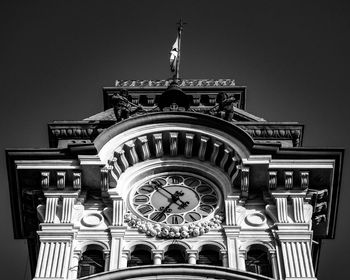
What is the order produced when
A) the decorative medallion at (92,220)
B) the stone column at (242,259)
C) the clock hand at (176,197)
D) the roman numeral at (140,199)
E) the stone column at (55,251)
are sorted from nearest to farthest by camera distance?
1. the stone column at (55,251)
2. the stone column at (242,259)
3. the decorative medallion at (92,220)
4. the clock hand at (176,197)
5. the roman numeral at (140,199)

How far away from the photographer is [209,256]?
36.7 meters

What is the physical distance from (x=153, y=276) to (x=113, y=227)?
12.2 feet

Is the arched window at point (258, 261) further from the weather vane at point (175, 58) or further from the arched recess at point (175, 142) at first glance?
the weather vane at point (175, 58)

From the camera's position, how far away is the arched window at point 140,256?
119 feet

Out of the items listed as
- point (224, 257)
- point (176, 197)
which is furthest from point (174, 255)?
point (176, 197)

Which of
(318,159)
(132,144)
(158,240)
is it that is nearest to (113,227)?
(158,240)

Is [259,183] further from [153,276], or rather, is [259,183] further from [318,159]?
[153,276]

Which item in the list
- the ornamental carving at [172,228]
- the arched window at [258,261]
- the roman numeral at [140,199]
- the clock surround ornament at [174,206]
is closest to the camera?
the arched window at [258,261]

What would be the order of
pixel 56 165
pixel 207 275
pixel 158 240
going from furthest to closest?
pixel 56 165
pixel 158 240
pixel 207 275

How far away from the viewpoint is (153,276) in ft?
112

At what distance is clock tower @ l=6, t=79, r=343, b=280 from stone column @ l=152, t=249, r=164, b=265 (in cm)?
5

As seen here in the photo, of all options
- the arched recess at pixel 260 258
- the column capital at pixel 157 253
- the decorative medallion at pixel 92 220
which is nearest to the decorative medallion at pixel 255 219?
the arched recess at pixel 260 258

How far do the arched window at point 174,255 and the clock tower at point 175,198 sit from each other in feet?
0.10

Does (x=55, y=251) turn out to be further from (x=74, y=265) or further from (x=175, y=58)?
(x=175, y=58)
